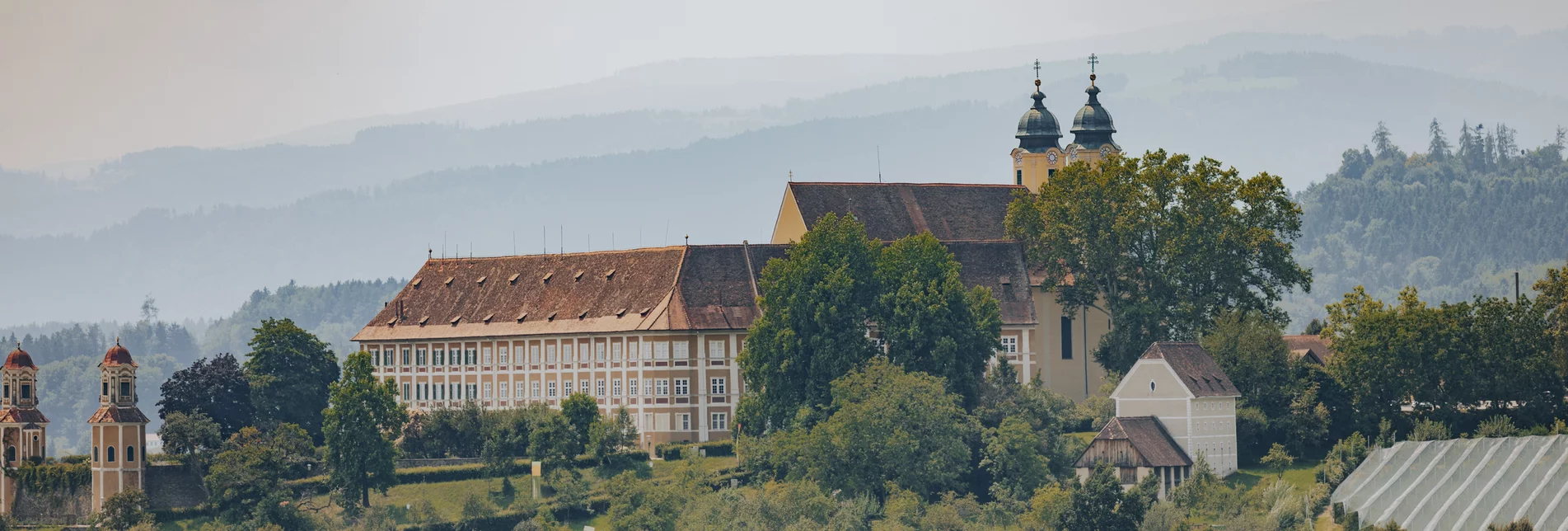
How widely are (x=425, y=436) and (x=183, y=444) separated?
10771 millimetres

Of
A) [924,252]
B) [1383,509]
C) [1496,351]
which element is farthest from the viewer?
[924,252]

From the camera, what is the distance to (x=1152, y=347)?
106 m

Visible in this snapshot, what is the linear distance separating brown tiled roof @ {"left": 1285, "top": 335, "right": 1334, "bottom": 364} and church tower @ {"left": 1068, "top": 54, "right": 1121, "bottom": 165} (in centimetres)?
1679

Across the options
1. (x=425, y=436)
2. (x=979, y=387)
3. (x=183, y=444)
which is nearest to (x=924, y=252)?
(x=979, y=387)

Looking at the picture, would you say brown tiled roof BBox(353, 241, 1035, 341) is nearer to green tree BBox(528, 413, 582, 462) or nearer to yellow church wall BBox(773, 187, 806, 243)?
yellow church wall BBox(773, 187, 806, 243)

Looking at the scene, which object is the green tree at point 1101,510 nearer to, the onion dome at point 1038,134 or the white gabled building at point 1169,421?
the white gabled building at point 1169,421

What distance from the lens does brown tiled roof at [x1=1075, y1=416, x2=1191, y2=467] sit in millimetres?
101375

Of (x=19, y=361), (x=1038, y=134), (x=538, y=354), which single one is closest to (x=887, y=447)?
(x=538, y=354)

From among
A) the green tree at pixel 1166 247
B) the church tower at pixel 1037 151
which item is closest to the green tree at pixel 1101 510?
the green tree at pixel 1166 247

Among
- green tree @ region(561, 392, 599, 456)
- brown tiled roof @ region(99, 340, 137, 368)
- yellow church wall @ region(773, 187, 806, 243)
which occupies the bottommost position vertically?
green tree @ region(561, 392, 599, 456)

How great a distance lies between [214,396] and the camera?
11800 cm

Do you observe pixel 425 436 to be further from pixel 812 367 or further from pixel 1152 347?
pixel 1152 347

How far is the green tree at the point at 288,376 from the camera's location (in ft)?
392

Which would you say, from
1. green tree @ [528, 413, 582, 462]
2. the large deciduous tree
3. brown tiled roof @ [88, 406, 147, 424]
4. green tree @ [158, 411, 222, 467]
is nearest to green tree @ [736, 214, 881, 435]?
green tree @ [528, 413, 582, 462]
